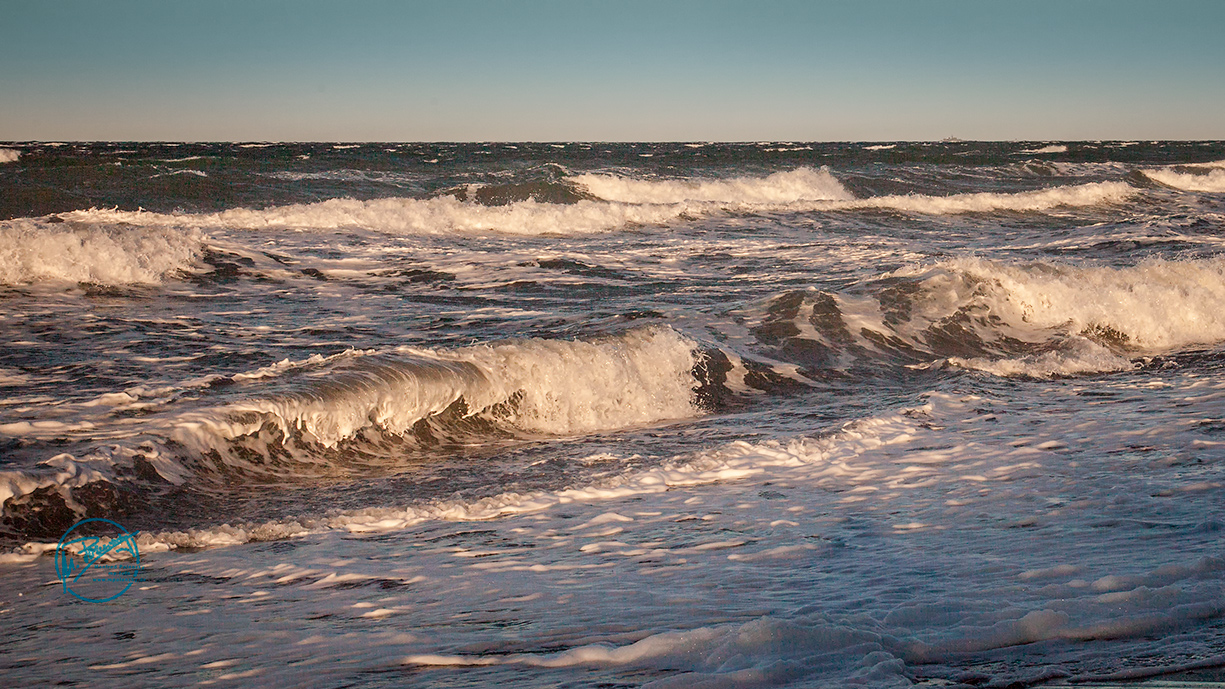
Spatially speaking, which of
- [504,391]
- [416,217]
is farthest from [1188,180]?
[504,391]

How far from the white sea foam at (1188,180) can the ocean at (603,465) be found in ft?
Result: 77.2

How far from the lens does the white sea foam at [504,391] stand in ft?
19.4

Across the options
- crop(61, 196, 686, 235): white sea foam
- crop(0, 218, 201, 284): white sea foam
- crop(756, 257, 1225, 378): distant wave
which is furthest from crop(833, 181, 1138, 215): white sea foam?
crop(0, 218, 201, 284): white sea foam

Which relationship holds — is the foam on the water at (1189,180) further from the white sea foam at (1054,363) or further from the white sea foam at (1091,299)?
the white sea foam at (1054,363)

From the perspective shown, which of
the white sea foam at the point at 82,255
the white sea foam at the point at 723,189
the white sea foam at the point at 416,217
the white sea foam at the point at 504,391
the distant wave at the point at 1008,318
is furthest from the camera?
the white sea foam at the point at 723,189

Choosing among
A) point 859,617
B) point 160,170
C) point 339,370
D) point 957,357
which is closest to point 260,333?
point 339,370

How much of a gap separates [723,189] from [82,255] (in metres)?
19.7

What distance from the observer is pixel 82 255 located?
10312 millimetres

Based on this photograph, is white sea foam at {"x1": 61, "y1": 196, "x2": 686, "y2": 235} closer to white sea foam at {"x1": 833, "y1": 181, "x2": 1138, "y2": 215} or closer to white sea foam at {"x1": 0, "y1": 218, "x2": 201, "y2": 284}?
white sea foam at {"x1": 0, "y1": 218, "x2": 201, "y2": 284}

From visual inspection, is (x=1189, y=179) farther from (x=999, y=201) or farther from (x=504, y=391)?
(x=504, y=391)

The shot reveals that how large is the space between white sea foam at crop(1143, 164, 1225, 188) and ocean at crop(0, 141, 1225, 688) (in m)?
23.5

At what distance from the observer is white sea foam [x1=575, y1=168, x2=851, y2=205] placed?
25722 mm

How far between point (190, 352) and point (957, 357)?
605cm

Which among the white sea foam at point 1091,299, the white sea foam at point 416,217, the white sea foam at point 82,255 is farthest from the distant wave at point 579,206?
the white sea foam at point 1091,299
